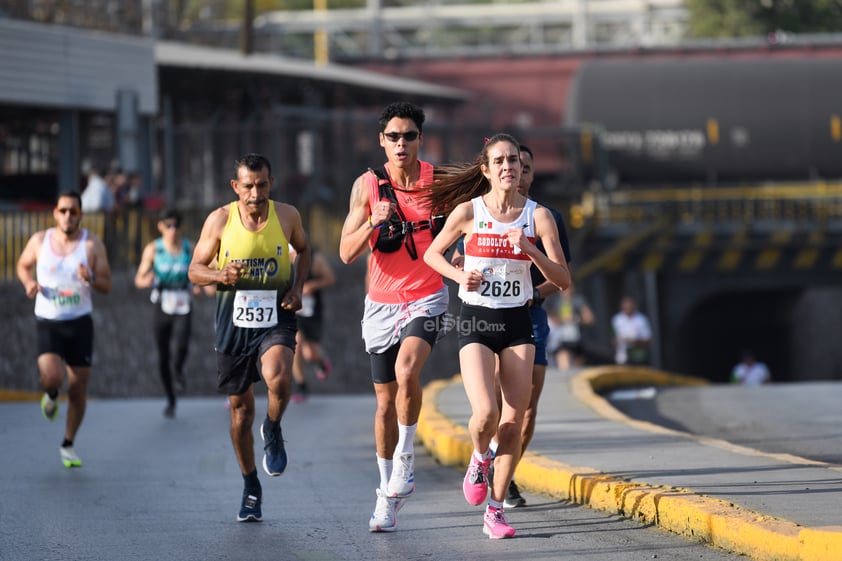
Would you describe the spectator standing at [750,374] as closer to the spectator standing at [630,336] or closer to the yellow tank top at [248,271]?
the spectator standing at [630,336]

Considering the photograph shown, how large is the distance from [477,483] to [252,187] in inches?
78.7

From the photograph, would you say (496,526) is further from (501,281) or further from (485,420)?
(501,281)

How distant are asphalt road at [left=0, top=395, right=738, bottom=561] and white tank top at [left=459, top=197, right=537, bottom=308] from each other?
1.18m

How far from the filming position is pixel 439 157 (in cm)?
3291

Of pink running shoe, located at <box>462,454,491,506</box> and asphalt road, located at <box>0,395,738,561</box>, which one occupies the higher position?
pink running shoe, located at <box>462,454,491,506</box>

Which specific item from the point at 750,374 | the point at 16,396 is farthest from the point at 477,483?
the point at 750,374

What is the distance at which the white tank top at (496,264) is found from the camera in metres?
7.85

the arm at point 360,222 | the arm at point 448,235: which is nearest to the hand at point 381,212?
the arm at point 360,222

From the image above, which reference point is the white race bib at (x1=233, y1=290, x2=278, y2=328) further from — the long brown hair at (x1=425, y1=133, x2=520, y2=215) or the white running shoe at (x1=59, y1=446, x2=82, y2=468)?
the white running shoe at (x1=59, y1=446, x2=82, y2=468)

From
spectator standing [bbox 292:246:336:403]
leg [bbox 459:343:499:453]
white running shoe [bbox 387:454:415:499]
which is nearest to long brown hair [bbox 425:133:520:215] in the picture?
leg [bbox 459:343:499:453]

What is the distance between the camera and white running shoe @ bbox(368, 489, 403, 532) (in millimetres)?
8188

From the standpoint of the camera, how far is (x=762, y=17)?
220ft

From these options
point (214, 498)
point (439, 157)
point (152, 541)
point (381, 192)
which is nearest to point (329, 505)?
point (214, 498)

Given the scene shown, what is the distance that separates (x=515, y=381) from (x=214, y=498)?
8.87ft
